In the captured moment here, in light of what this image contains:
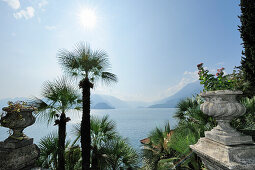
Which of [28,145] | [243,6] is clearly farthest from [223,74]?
[243,6]

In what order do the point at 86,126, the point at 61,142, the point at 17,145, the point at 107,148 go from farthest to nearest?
1. the point at 107,148
2. the point at 86,126
3. the point at 61,142
4. the point at 17,145

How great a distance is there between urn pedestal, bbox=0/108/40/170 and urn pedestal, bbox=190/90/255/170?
3358 mm

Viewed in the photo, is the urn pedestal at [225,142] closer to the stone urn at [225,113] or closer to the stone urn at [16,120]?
the stone urn at [225,113]

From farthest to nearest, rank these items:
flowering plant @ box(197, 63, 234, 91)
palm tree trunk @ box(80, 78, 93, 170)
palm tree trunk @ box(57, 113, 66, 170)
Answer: palm tree trunk @ box(80, 78, 93, 170) → palm tree trunk @ box(57, 113, 66, 170) → flowering plant @ box(197, 63, 234, 91)

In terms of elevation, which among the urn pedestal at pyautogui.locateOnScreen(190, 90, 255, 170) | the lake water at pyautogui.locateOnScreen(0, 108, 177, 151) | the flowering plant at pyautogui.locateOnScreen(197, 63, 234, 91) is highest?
the flowering plant at pyautogui.locateOnScreen(197, 63, 234, 91)

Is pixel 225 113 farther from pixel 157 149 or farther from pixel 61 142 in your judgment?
pixel 61 142

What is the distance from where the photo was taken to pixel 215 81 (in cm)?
185

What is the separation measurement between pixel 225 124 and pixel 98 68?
14.9 feet

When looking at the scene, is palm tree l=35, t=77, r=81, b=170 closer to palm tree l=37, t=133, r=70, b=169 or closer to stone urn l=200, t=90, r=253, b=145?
palm tree l=37, t=133, r=70, b=169

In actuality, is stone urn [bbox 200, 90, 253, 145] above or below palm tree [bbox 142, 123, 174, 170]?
above

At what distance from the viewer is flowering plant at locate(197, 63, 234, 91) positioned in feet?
5.86

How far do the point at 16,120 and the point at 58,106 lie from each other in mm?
1995

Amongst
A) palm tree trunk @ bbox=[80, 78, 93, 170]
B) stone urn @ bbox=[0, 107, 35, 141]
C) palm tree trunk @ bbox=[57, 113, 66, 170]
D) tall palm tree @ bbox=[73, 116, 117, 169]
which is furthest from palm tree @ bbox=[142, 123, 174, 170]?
stone urn @ bbox=[0, 107, 35, 141]

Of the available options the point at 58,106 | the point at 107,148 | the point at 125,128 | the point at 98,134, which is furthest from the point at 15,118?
the point at 125,128
